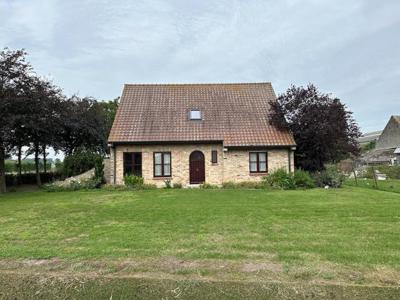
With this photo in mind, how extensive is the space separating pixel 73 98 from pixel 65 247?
25498mm

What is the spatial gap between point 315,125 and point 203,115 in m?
6.59

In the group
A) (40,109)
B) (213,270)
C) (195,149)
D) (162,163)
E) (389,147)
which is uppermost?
(40,109)

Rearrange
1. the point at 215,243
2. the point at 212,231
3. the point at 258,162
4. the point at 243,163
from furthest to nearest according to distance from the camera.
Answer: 1. the point at 258,162
2. the point at 243,163
3. the point at 212,231
4. the point at 215,243

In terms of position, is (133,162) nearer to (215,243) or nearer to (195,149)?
(195,149)

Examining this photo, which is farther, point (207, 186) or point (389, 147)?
point (389, 147)

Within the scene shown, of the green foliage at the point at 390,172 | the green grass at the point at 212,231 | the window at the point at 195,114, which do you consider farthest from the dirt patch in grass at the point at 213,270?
the green foliage at the point at 390,172

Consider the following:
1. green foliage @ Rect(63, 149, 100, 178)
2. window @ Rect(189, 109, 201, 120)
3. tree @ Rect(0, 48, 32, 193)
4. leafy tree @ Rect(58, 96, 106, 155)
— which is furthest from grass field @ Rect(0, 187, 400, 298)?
leafy tree @ Rect(58, 96, 106, 155)

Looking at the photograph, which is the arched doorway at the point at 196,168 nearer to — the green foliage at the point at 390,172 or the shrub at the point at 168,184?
the shrub at the point at 168,184

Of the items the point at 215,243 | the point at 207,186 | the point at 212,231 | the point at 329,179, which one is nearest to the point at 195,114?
the point at 207,186

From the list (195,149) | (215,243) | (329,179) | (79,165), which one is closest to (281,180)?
(329,179)

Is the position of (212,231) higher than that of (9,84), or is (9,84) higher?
(9,84)

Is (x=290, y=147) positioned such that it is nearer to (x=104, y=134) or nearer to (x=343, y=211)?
(x=343, y=211)

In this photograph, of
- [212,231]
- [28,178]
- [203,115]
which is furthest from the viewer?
[28,178]

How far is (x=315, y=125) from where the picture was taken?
19.2 meters
